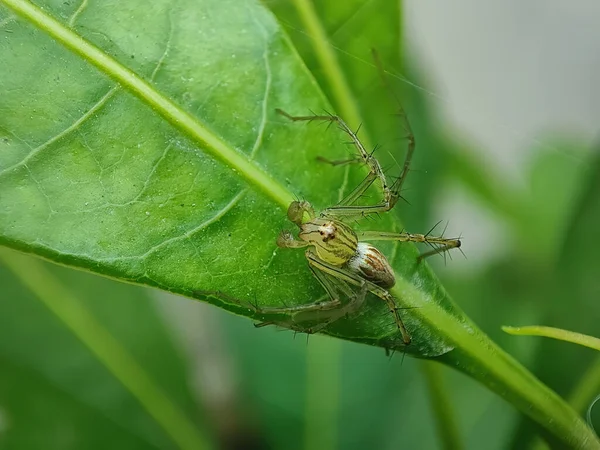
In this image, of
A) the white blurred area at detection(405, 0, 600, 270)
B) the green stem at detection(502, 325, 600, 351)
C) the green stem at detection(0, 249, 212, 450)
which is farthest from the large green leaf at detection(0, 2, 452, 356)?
the white blurred area at detection(405, 0, 600, 270)

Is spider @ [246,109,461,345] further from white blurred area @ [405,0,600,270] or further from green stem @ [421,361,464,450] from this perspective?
white blurred area @ [405,0,600,270]

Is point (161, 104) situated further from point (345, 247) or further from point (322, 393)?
point (322, 393)

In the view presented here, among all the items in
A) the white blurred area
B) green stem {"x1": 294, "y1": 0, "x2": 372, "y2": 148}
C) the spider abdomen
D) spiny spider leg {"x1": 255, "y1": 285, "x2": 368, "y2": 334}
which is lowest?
spiny spider leg {"x1": 255, "y1": 285, "x2": 368, "y2": 334}

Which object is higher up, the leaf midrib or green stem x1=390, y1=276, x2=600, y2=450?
the leaf midrib

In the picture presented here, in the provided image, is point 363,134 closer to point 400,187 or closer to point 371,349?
point 400,187

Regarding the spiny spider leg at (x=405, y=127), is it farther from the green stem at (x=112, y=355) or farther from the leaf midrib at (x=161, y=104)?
the green stem at (x=112, y=355)

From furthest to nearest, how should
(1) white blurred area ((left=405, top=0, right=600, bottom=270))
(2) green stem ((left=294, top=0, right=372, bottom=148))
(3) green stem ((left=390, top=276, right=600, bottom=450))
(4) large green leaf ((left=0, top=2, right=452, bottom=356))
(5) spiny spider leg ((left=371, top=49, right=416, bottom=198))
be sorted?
(1) white blurred area ((left=405, top=0, right=600, bottom=270)) < (5) spiny spider leg ((left=371, top=49, right=416, bottom=198)) < (2) green stem ((left=294, top=0, right=372, bottom=148)) < (3) green stem ((left=390, top=276, right=600, bottom=450)) < (4) large green leaf ((left=0, top=2, right=452, bottom=356))

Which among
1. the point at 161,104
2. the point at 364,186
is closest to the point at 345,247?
the point at 364,186

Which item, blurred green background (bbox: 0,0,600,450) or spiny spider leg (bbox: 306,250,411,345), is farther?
blurred green background (bbox: 0,0,600,450)
